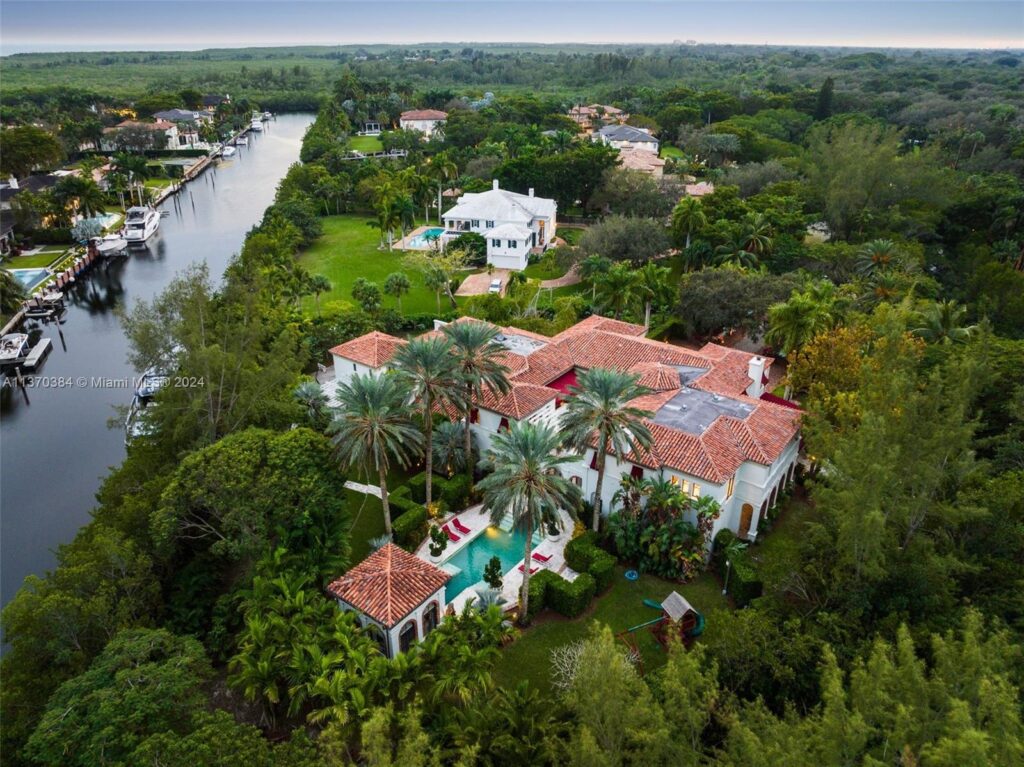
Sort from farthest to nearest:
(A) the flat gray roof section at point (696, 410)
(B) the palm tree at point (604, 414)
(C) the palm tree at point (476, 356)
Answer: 1. (A) the flat gray roof section at point (696, 410)
2. (C) the palm tree at point (476, 356)
3. (B) the palm tree at point (604, 414)

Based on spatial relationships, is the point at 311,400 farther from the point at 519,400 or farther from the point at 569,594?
the point at 569,594

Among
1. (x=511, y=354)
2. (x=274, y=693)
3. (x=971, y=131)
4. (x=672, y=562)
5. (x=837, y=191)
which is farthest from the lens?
(x=971, y=131)

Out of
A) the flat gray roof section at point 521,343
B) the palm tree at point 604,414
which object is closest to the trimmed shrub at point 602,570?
the palm tree at point 604,414

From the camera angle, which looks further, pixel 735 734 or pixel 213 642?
pixel 213 642

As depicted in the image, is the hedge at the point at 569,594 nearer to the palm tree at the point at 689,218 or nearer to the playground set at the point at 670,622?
the playground set at the point at 670,622

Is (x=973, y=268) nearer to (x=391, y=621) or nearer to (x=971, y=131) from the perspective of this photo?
(x=391, y=621)

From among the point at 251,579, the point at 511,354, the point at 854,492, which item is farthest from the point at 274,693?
the point at 511,354

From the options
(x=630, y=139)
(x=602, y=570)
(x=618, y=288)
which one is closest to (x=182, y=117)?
(x=630, y=139)
